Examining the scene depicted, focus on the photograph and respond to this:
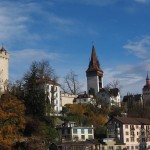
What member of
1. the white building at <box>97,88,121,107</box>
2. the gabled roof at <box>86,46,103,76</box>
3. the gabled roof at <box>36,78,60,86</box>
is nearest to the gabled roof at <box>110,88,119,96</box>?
the white building at <box>97,88,121,107</box>

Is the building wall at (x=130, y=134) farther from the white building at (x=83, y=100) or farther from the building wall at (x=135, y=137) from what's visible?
the white building at (x=83, y=100)

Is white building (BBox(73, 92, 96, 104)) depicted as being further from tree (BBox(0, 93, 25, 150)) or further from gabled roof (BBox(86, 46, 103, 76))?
tree (BBox(0, 93, 25, 150))

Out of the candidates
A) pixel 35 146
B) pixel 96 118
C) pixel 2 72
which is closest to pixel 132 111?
pixel 96 118

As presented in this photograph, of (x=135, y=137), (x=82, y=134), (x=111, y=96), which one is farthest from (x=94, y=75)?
(x=82, y=134)

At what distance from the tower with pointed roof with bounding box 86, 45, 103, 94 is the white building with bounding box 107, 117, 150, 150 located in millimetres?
38442

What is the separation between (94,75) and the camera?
125 metres

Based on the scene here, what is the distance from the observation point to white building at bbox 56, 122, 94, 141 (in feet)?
231

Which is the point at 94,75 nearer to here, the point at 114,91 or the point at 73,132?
the point at 114,91

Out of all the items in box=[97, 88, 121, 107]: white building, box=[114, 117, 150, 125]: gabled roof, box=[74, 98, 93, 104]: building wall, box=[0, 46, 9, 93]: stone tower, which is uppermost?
box=[0, 46, 9, 93]: stone tower

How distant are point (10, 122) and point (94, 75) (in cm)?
6824

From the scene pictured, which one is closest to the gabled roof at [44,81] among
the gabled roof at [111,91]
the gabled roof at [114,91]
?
the gabled roof at [111,91]

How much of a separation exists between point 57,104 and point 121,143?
1743 cm

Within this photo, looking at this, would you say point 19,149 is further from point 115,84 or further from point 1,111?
point 115,84

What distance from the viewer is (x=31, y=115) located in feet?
222
